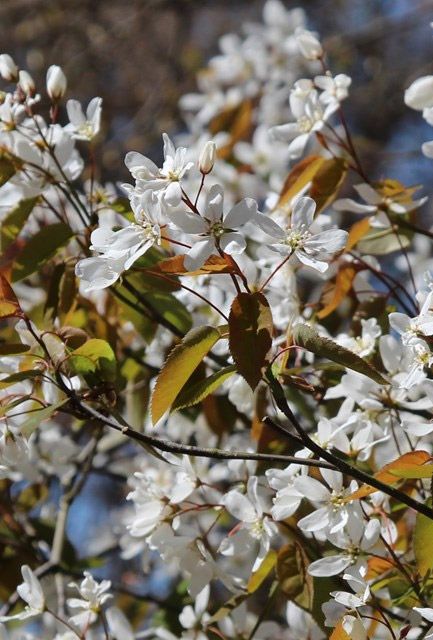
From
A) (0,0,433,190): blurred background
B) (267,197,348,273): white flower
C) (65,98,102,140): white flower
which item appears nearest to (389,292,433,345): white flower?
(267,197,348,273): white flower

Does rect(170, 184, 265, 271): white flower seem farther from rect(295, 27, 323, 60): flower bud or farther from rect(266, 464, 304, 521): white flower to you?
rect(295, 27, 323, 60): flower bud

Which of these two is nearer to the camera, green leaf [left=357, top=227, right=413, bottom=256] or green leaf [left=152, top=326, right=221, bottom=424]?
green leaf [left=152, top=326, right=221, bottom=424]

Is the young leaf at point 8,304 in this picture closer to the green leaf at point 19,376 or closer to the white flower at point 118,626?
the green leaf at point 19,376

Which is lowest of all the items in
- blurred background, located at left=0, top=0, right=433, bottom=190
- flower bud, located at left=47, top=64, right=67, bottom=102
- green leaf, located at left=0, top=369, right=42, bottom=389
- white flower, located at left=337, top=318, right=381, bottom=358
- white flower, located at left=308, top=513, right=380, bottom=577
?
blurred background, located at left=0, top=0, right=433, bottom=190

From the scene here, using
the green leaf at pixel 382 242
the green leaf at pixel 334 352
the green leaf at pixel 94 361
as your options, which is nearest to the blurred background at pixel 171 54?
the green leaf at pixel 382 242

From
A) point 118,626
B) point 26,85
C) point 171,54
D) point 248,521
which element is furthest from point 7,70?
point 171,54

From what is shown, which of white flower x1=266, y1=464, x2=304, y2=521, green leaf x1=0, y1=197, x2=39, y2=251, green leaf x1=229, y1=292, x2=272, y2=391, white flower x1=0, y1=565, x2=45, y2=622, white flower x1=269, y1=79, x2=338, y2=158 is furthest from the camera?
white flower x1=269, y1=79, x2=338, y2=158

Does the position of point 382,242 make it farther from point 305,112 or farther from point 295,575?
point 295,575
